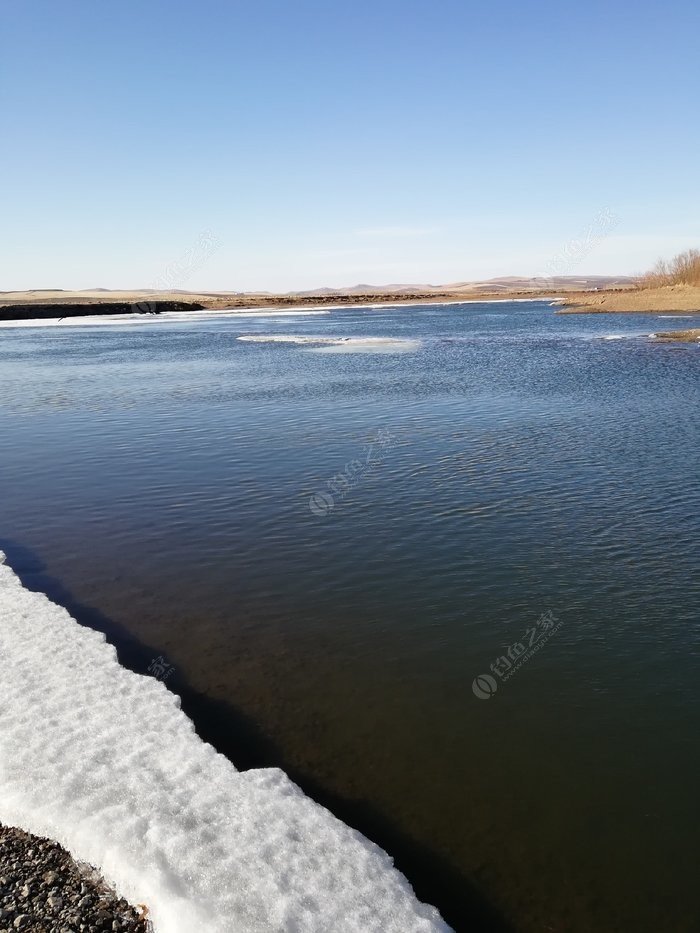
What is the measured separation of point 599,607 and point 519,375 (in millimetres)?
30821

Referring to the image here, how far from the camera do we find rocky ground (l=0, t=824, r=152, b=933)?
6188mm

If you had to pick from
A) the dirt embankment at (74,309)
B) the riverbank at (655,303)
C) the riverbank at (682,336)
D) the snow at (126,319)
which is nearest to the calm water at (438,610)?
the riverbank at (682,336)

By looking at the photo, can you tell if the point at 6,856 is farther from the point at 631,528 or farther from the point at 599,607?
the point at 631,528

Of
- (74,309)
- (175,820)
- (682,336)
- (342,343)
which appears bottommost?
(175,820)

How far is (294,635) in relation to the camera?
11695mm

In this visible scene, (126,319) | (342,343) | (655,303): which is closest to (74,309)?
(126,319)

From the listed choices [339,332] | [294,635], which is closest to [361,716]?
[294,635]

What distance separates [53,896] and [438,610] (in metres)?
7.45

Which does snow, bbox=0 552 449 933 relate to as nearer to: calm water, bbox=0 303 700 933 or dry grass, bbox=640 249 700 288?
calm water, bbox=0 303 700 933

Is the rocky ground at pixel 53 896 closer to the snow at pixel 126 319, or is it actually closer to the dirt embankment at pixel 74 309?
the snow at pixel 126 319

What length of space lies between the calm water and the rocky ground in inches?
98.5

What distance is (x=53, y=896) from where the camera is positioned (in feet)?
21.3

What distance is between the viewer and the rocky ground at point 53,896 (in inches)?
Result: 244

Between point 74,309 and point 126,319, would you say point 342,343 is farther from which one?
point 74,309
